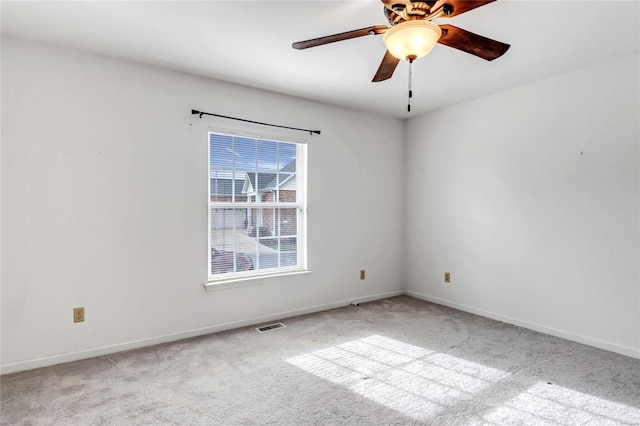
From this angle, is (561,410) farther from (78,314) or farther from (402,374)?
(78,314)

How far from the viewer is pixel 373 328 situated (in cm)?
340

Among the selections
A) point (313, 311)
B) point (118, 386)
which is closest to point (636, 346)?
point (313, 311)

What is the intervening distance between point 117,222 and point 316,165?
2.03m

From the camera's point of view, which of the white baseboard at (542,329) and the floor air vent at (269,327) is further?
the floor air vent at (269,327)

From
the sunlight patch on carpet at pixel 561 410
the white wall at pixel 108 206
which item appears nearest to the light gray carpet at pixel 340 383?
the sunlight patch on carpet at pixel 561 410

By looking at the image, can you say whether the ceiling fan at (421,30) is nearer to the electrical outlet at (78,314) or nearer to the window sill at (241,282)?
the window sill at (241,282)

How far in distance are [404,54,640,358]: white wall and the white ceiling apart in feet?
0.93

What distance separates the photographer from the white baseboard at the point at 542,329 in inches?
109

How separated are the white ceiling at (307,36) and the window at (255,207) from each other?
69cm

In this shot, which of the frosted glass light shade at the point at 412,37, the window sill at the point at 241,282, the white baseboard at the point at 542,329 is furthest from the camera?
the window sill at the point at 241,282

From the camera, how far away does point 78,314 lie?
2684 mm

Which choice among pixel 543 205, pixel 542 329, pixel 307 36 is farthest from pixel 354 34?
pixel 542 329

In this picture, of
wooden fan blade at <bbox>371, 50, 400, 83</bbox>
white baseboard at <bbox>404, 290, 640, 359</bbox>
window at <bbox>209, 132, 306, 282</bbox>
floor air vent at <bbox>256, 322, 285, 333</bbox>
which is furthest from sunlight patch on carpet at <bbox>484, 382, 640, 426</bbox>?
window at <bbox>209, 132, 306, 282</bbox>

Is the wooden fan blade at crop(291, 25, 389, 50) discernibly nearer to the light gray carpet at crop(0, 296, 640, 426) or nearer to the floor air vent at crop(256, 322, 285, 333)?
the light gray carpet at crop(0, 296, 640, 426)
